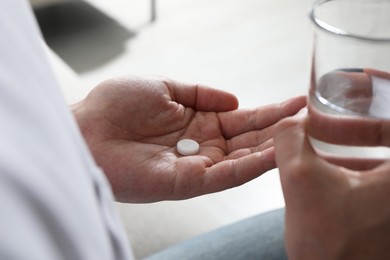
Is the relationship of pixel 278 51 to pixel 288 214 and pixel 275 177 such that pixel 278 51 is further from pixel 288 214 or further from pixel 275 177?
pixel 288 214

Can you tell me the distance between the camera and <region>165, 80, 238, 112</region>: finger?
905 millimetres

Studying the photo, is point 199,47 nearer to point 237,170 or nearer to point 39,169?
point 237,170

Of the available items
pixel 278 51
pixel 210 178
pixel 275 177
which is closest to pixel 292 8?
pixel 278 51

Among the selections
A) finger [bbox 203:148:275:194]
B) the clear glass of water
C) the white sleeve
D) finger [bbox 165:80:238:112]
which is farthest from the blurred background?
the white sleeve

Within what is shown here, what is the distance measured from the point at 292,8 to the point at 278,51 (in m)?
0.43

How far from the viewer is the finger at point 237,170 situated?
0.70 metres

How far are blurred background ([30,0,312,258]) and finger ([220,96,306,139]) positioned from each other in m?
0.54

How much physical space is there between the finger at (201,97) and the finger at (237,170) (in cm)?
18

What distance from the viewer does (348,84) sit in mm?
625

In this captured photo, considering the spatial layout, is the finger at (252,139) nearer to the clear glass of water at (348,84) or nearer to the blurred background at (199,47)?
the clear glass of water at (348,84)

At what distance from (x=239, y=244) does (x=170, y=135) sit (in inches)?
8.7

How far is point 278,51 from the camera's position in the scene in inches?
83.0

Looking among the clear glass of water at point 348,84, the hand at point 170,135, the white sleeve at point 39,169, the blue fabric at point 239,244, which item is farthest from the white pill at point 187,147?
the white sleeve at point 39,169

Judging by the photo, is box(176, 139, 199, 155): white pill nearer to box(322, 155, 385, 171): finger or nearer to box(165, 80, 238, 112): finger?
box(165, 80, 238, 112): finger
